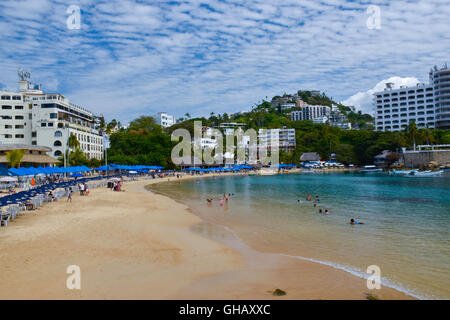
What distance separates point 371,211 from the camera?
2453cm

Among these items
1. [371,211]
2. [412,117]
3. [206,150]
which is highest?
[412,117]

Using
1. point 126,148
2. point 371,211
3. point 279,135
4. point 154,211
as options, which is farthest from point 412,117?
point 154,211

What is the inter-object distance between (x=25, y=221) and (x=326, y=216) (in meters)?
18.4

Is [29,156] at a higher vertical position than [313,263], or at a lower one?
higher

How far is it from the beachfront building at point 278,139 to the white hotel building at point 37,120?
90138 millimetres

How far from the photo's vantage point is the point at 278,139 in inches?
5906

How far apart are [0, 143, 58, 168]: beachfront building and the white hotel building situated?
8.03 meters

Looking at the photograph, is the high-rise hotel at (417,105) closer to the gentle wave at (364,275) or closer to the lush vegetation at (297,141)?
the lush vegetation at (297,141)

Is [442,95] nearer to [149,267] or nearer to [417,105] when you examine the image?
[417,105]

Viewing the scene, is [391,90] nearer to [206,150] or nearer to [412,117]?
[412,117]

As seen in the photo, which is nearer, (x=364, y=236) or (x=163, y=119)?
(x=364, y=236)

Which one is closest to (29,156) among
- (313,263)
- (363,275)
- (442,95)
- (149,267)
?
(149,267)

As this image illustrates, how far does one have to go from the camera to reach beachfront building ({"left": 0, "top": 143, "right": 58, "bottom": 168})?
159ft

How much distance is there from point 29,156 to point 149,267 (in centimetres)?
5033
